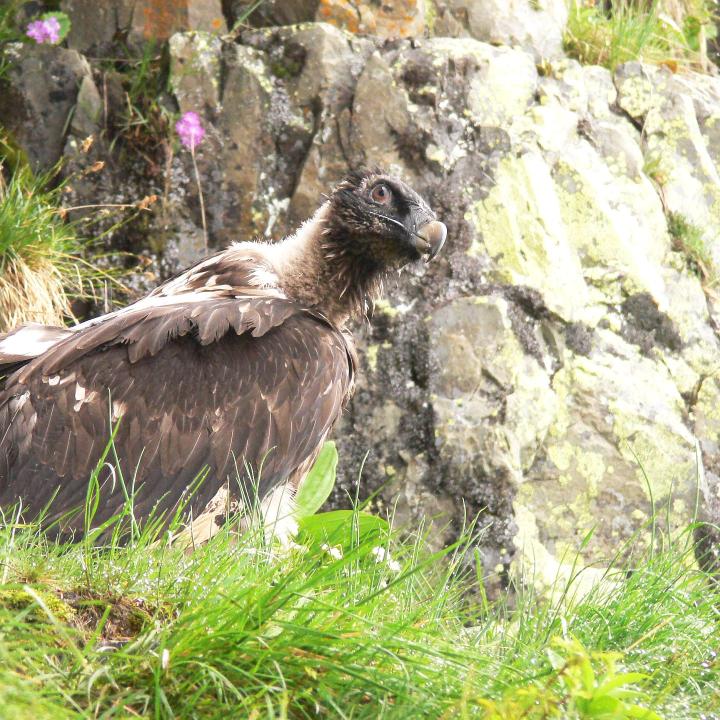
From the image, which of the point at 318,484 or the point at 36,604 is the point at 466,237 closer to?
the point at 318,484

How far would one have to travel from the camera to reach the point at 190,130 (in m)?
6.76

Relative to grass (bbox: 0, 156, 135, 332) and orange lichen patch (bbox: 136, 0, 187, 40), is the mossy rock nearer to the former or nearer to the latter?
grass (bbox: 0, 156, 135, 332)

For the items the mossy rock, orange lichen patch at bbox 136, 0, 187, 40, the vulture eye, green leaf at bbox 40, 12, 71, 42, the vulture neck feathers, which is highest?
orange lichen patch at bbox 136, 0, 187, 40

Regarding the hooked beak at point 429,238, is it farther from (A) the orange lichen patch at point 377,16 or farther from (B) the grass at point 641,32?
(B) the grass at point 641,32

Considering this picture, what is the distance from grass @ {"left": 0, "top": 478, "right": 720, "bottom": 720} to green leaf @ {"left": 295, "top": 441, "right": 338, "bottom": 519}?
1.89 metres

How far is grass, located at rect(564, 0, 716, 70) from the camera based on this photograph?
26.8ft

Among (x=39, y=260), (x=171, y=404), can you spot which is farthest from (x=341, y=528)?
(x=39, y=260)

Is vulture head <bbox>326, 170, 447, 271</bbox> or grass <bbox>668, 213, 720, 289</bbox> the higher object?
vulture head <bbox>326, 170, 447, 271</bbox>

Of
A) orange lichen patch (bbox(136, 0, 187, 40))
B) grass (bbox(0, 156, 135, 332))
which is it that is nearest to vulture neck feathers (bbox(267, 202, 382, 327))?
grass (bbox(0, 156, 135, 332))

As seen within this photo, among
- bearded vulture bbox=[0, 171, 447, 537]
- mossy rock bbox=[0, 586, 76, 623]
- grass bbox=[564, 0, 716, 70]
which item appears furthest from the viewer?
grass bbox=[564, 0, 716, 70]

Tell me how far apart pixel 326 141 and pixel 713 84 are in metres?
4.05

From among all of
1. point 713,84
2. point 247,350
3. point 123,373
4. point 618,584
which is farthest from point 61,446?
point 713,84

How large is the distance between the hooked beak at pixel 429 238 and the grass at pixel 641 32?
12.4 ft

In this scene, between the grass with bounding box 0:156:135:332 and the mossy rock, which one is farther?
the grass with bounding box 0:156:135:332
